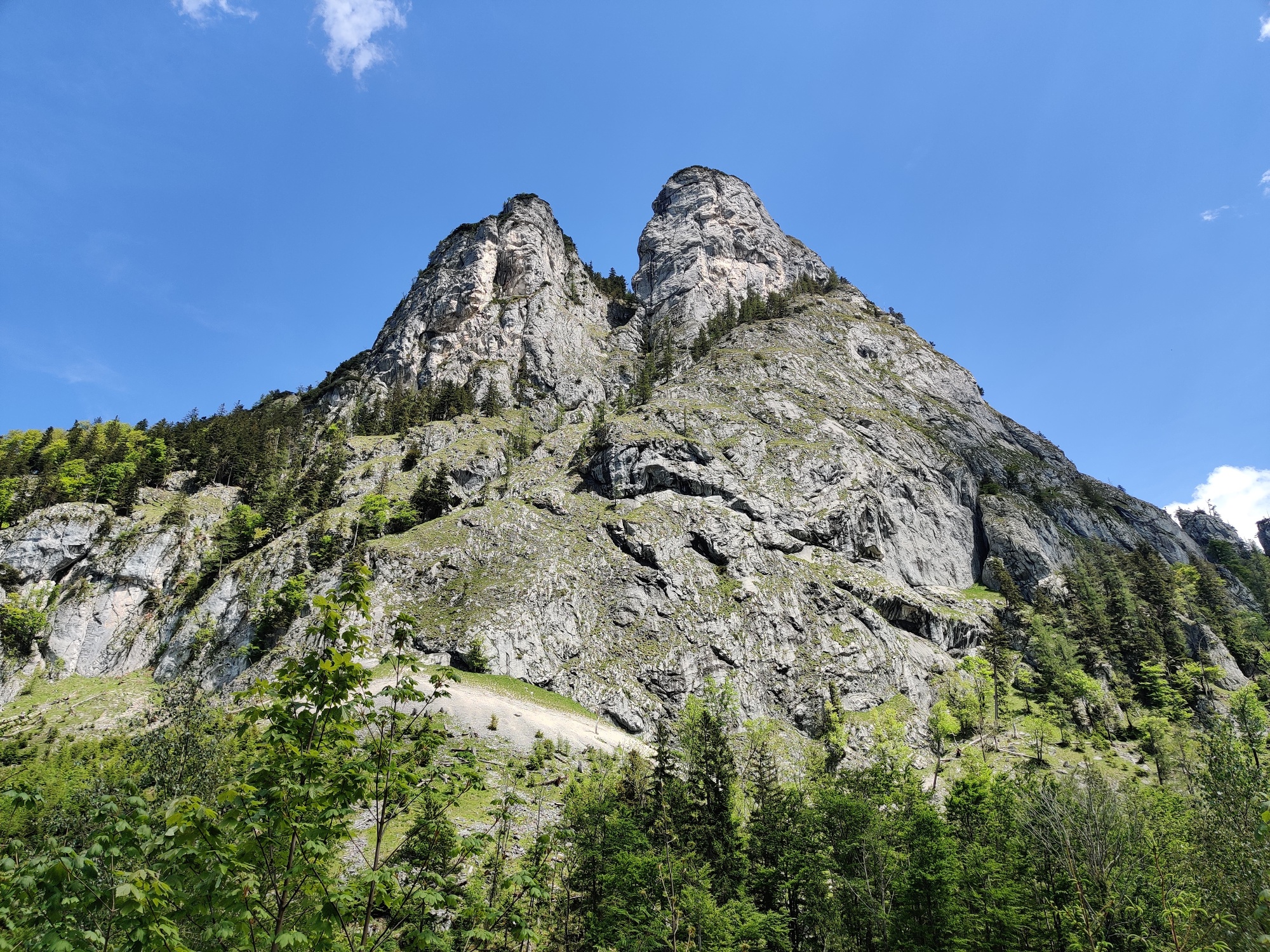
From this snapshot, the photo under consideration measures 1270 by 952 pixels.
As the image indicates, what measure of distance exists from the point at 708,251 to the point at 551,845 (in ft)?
555

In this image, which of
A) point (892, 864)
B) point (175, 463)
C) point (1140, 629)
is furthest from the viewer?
point (175, 463)

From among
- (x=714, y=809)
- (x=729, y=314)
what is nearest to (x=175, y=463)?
(x=714, y=809)

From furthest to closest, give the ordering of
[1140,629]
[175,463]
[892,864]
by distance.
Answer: [175,463] < [1140,629] < [892,864]

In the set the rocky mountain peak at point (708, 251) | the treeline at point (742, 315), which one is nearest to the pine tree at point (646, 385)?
the treeline at point (742, 315)

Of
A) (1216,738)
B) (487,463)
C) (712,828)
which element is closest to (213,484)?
(487,463)

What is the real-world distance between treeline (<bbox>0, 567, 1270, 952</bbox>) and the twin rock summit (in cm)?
1486

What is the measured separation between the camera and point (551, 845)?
527 inches

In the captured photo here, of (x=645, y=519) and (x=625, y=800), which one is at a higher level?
(x=645, y=519)

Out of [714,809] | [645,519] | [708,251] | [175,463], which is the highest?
[708,251]

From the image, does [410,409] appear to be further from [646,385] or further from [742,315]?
[742,315]

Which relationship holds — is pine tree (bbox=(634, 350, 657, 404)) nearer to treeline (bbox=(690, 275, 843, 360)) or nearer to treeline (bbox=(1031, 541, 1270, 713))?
treeline (bbox=(690, 275, 843, 360))

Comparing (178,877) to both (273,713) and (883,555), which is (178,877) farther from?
(883,555)

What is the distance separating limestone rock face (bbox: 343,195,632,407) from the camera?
431 feet

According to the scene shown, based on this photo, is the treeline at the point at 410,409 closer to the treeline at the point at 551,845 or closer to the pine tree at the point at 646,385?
A: the pine tree at the point at 646,385
